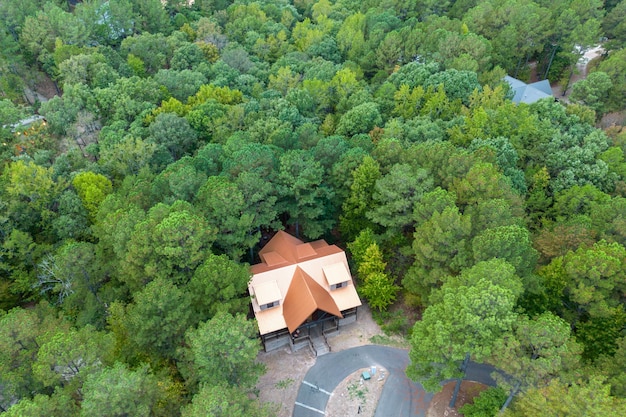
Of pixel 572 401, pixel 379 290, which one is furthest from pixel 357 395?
pixel 572 401

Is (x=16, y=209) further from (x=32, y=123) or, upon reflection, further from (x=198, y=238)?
(x=198, y=238)

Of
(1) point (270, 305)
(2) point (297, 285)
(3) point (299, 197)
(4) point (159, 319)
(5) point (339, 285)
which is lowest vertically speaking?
(5) point (339, 285)

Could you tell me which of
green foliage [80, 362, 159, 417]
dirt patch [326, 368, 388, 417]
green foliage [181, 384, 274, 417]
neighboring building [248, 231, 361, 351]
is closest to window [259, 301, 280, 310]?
neighboring building [248, 231, 361, 351]

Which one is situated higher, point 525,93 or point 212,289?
point 212,289

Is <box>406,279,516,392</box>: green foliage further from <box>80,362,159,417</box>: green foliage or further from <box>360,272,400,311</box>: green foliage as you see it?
<box>80,362,159,417</box>: green foliage

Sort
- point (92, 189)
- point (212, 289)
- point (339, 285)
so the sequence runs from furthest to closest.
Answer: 1. point (92, 189)
2. point (339, 285)
3. point (212, 289)

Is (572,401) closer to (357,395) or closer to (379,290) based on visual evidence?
(357,395)

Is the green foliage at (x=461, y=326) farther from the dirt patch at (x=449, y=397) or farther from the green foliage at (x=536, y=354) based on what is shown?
the dirt patch at (x=449, y=397)

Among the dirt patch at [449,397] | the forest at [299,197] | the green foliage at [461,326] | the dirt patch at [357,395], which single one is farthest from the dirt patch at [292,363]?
the green foliage at [461,326]

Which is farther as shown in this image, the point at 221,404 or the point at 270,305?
the point at 270,305
